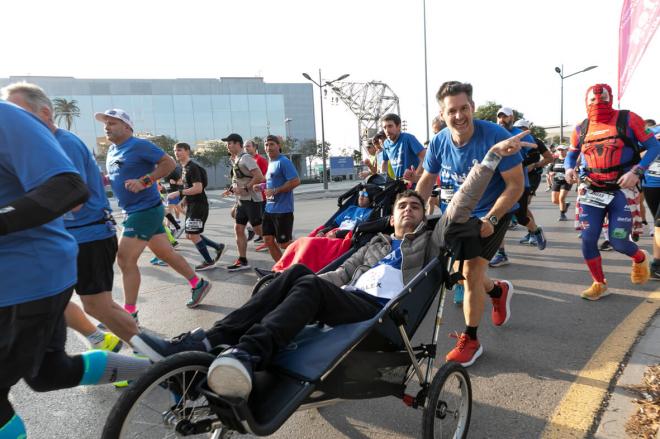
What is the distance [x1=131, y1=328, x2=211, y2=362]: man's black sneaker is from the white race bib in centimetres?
102

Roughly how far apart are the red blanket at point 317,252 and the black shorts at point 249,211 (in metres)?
3.18

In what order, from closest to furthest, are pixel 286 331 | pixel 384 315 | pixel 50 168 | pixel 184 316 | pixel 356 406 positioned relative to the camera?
pixel 50 168
pixel 286 331
pixel 384 315
pixel 356 406
pixel 184 316

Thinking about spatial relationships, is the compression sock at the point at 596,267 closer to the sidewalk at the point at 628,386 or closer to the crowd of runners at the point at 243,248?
the crowd of runners at the point at 243,248

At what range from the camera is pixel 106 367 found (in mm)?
2182

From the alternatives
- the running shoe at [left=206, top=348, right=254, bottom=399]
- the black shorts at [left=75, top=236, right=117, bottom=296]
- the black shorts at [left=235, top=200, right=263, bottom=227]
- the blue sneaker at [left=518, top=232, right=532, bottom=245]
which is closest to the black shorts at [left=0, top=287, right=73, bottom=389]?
the running shoe at [left=206, top=348, right=254, bottom=399]

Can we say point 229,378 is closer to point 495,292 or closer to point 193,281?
point 495,292

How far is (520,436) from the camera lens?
2211 mm

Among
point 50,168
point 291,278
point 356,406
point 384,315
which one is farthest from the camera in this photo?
point 356,406

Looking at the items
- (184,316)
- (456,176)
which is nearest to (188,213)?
(184,316)

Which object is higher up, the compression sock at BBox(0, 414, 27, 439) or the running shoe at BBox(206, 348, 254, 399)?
the running shoe at BBox(206, 348, 254, 399)

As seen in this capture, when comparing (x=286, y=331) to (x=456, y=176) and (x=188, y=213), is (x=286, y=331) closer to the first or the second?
(x=456, y=176)

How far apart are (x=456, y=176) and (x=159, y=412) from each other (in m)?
2.48

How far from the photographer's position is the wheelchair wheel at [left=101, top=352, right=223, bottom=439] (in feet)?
4.84

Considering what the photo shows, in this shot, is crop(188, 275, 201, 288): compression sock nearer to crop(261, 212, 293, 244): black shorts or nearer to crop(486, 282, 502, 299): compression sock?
crop(261, 212, 293, 244): black shorts
